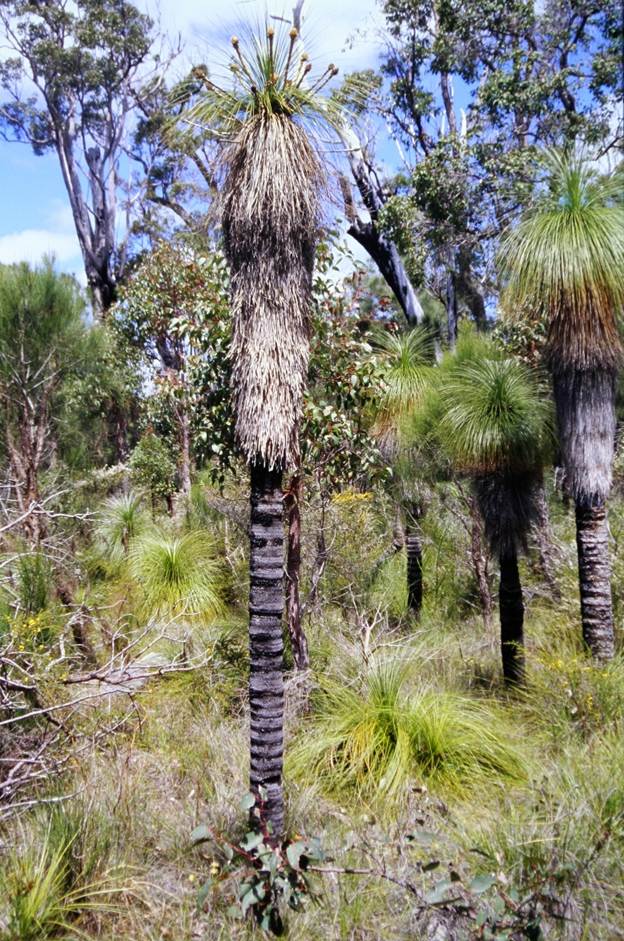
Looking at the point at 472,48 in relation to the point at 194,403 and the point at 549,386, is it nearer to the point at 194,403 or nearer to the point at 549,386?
the point at 549,386

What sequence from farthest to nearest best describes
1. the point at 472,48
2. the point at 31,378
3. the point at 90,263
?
the point at 90,263, the point at 472,48, the point at 31,378

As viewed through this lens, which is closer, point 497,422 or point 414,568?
point 497,422

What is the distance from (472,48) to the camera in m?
14.9

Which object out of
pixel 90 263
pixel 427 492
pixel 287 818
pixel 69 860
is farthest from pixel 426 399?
pixel 90 263

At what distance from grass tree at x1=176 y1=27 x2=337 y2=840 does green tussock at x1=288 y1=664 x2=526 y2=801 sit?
4.19 ft

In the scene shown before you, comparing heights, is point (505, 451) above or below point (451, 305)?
below

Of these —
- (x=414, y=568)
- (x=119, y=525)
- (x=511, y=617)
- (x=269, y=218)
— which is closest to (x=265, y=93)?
(x=269, y=218)

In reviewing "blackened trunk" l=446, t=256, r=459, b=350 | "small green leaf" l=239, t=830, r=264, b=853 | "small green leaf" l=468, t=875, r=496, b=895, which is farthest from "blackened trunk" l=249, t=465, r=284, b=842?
"blackened trunk" l=446, t=256, r=459, b=350

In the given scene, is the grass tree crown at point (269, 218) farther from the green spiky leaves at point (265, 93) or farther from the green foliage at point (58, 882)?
the green foliage at point (58, 882)

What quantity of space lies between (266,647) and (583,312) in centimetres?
398

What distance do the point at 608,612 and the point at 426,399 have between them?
3321mm

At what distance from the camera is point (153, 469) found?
15977 mm

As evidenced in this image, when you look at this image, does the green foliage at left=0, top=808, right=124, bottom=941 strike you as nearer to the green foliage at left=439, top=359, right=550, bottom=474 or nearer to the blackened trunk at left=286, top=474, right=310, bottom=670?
the blackened trunk at left=286, top=474, right=310, bottom=670

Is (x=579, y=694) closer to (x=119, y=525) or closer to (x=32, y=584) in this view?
(x=32, y=584)
